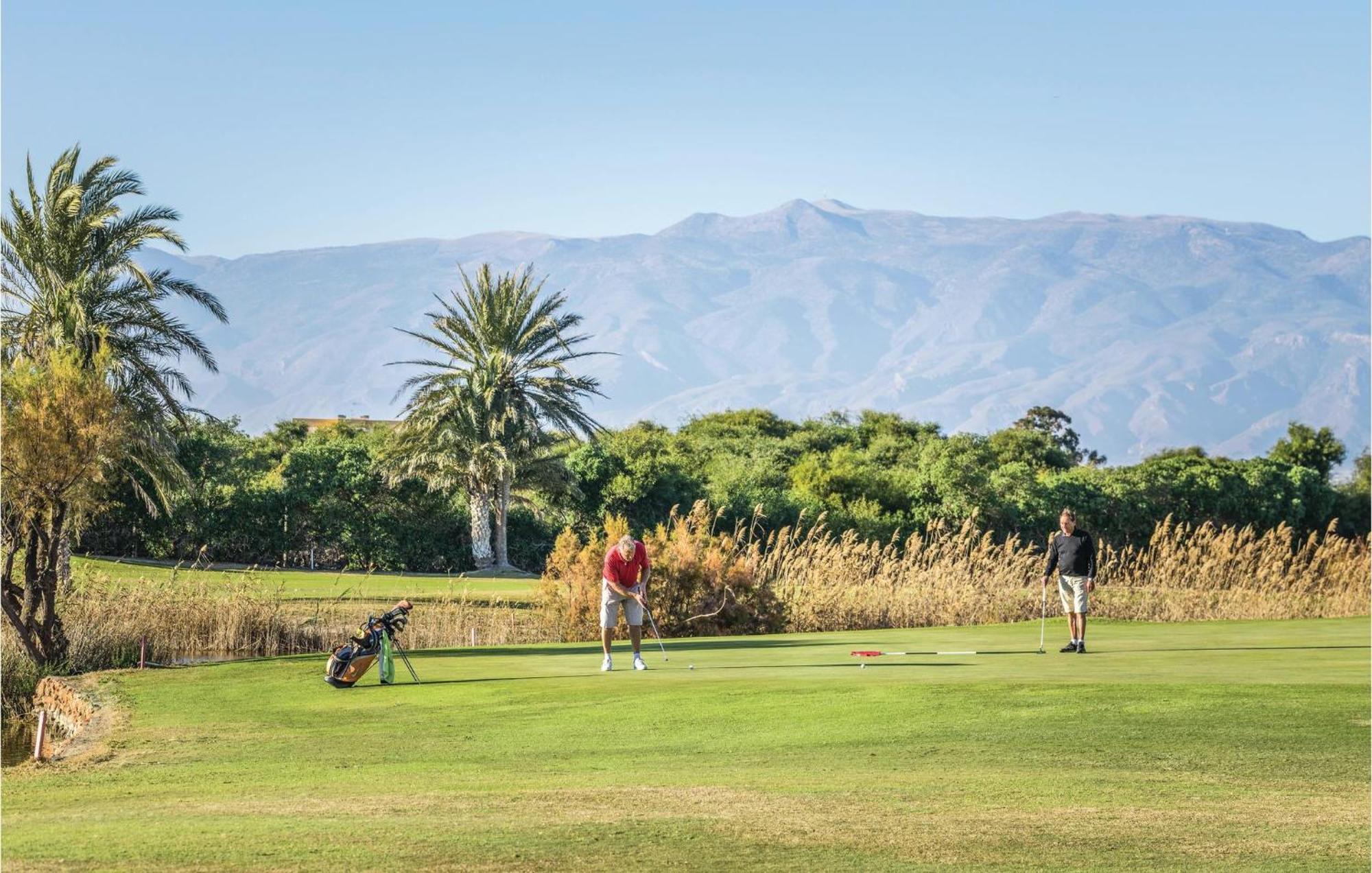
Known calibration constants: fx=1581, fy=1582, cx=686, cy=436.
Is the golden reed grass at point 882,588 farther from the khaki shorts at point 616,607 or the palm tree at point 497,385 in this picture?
the palm tree at point 497,385

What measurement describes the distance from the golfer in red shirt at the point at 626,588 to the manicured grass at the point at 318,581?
10.2 m

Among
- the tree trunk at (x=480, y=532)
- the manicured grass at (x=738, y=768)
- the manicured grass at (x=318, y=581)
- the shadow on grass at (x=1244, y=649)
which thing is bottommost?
the manicured grass at (x=738, y=768)

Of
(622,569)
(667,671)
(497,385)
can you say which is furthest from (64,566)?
(497,385)

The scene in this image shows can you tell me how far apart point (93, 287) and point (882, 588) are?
20567 millimetres

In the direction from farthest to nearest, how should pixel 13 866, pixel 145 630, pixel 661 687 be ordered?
pixel 145 630 → pixel 661 687 → pixel 13 866

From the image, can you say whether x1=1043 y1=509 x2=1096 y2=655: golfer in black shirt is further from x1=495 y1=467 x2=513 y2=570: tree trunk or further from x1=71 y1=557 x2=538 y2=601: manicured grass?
x1=495 y1=467 x2=513 y2=570: tree trunk

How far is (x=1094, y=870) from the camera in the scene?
9.35 m

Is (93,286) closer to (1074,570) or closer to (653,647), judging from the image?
(653,647)

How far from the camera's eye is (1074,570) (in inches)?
798

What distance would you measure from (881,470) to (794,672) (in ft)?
130

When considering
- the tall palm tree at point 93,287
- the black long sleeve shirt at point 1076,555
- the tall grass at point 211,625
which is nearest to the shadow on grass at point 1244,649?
the black long sleeve shirt at point 1076,555

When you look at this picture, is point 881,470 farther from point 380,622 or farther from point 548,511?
point 380,622

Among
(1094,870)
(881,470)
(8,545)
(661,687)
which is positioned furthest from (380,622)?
(881,470)

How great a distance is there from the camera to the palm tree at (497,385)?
5175 cm
